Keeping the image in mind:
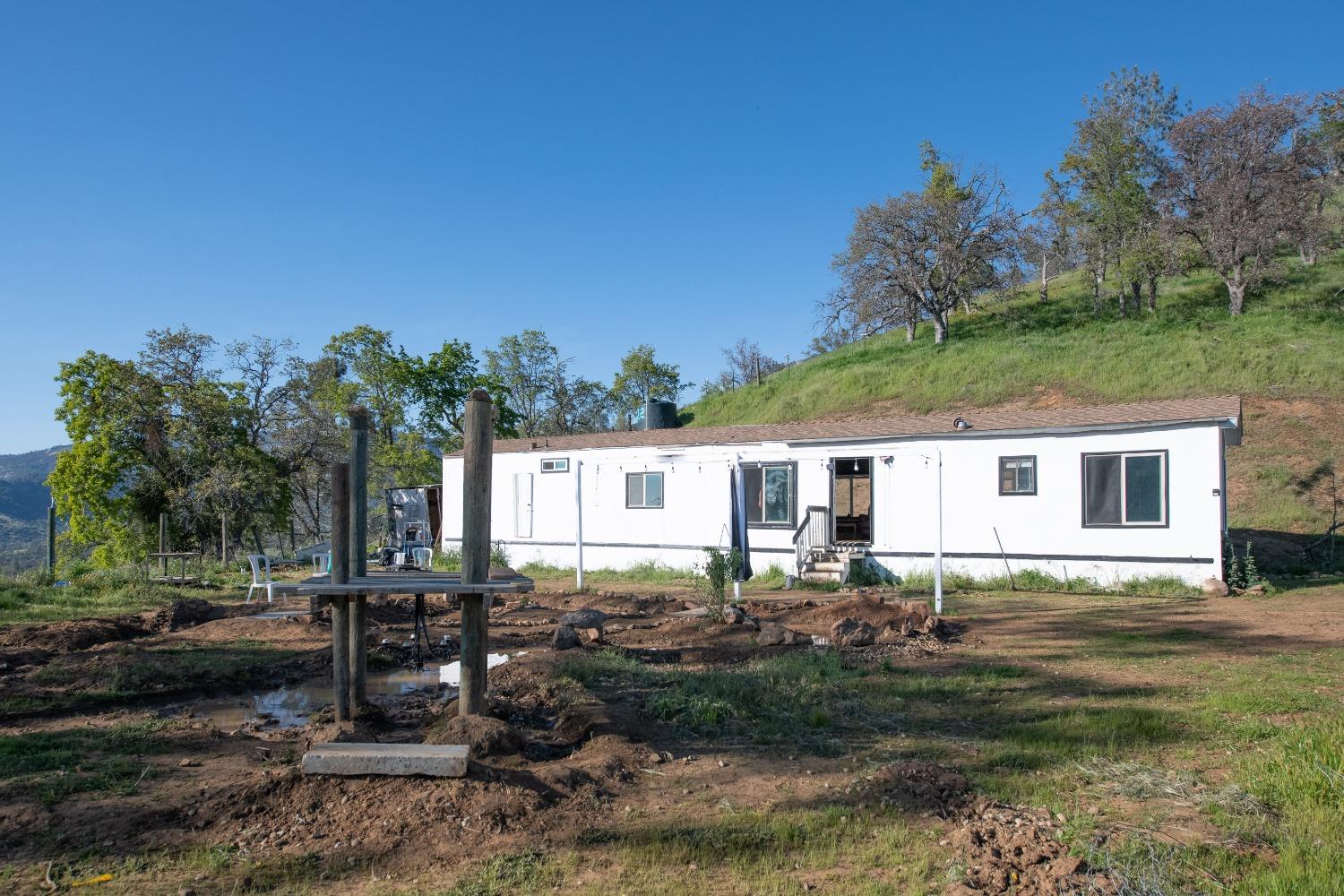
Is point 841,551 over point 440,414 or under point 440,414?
under

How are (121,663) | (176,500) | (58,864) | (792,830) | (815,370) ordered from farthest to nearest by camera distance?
(815,370) < (176,500) < (121,663) < (792,830) < (58,864)

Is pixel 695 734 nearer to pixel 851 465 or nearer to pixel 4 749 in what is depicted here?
pixel 4 749

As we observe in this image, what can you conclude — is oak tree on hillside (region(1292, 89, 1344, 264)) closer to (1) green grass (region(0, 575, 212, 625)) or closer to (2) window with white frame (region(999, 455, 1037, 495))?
(2) window with white frame (region(999, 455, 1037, 495))

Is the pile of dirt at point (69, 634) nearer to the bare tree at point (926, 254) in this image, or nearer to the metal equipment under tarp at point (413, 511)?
the metal equipment under tarp at point (413, 511)

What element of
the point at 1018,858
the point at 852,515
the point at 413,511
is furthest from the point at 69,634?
the point at 852,515

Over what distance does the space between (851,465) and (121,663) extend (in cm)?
1348

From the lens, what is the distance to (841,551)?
51.4 ft

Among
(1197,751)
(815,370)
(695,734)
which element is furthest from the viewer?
(815,370)

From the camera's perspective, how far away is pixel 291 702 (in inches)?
308

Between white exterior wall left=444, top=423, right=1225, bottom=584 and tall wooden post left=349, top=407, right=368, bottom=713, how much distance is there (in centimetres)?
920

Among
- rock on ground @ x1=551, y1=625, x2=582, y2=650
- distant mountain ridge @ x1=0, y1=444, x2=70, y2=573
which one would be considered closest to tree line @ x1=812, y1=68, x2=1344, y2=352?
rock on ground @ x1=551, y1=625, x2=582, y2=650

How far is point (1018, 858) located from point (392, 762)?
125 inches

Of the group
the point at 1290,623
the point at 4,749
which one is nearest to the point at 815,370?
the point at 1290,623

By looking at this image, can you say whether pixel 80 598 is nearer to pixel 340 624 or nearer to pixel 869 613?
pixel 340 624
